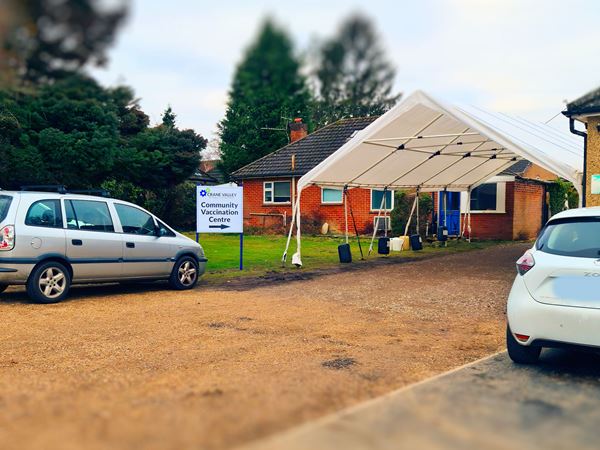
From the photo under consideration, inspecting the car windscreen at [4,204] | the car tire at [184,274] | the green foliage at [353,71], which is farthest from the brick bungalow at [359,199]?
the green foliage at [353,71]

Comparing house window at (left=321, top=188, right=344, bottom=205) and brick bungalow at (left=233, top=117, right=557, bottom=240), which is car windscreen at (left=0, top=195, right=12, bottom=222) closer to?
brick bungalow at (left=233, top=117, right=557, bottom=240)

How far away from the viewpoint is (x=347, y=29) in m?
1.39

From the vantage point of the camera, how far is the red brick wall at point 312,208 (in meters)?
26.6

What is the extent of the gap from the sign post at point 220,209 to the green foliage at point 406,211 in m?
11.9

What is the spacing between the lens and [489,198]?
2591cm

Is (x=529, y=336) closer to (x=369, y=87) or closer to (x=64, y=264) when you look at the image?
(x=369, y=87)

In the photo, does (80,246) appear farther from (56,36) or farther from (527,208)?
(527,208)

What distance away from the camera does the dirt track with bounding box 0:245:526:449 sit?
3.90m

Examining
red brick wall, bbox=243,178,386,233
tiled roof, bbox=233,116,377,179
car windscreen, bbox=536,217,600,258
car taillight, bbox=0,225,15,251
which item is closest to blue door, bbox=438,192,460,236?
red brick wall, bbox=243,178,386,233

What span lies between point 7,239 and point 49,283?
0.94m

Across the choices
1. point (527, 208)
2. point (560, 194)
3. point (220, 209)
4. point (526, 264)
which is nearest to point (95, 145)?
point (526, 264)

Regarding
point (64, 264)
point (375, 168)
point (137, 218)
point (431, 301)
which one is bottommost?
point (431, 301)

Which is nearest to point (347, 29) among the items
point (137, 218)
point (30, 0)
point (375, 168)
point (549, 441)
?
point (30, 0)

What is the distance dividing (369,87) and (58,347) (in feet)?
19.1
